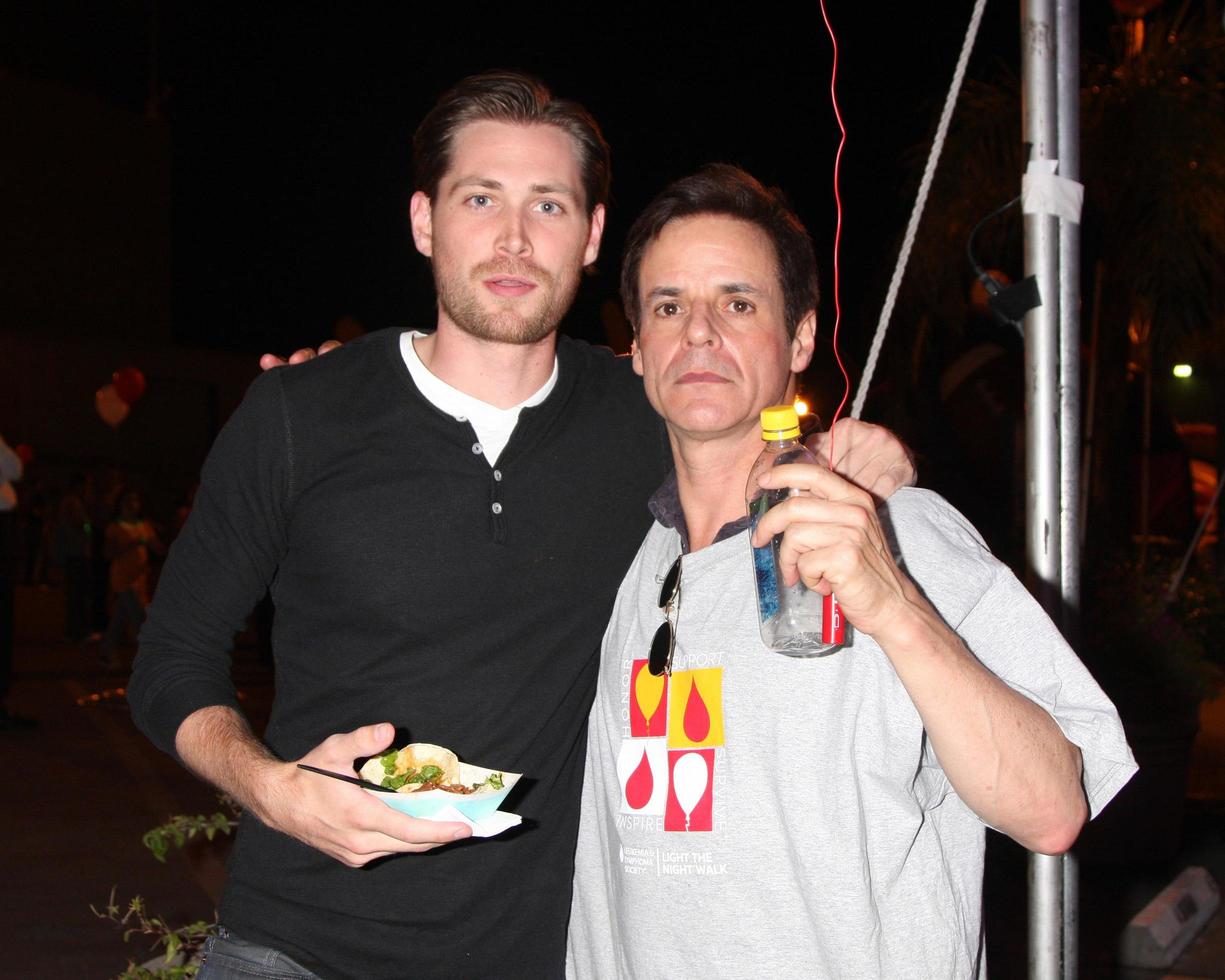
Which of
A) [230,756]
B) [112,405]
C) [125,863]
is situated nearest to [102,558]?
[112,405]

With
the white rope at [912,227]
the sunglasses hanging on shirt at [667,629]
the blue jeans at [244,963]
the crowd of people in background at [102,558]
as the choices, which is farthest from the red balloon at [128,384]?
the sunglasses hanging on shirt at [667,629]

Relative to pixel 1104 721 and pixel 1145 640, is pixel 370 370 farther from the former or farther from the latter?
pixel 1145 640

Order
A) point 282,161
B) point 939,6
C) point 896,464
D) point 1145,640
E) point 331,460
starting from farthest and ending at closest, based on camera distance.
A: point 282,161 < point 939,6 < point 1145,640 < point 331,460 < point 896,464

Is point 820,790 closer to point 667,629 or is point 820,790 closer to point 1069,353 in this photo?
point 667,629

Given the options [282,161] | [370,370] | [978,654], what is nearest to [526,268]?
[370,370]

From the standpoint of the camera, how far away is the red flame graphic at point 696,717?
196cm

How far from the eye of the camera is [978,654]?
1.85m

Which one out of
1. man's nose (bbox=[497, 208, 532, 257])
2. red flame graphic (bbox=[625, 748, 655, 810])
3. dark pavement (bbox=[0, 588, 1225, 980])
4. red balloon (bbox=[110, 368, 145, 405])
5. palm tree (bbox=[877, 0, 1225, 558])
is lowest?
dark pavement (bbox=[0, 588, 1225, 980])

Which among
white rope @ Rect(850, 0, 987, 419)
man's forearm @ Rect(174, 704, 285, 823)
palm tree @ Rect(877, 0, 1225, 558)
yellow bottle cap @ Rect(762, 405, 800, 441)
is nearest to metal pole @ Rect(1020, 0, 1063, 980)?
white rope @ Rect(850, 0, 987, 419)

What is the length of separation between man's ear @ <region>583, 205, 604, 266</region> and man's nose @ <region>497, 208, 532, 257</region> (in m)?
0.19

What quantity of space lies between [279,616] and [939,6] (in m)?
6.11

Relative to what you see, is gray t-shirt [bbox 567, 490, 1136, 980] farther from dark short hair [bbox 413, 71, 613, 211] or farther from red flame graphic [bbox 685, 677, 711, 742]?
dark short hair [bbox 413, 71, 613, 211]

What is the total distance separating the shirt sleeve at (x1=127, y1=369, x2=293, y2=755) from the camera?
2283 millimetres

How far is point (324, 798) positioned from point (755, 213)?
1.30 m
